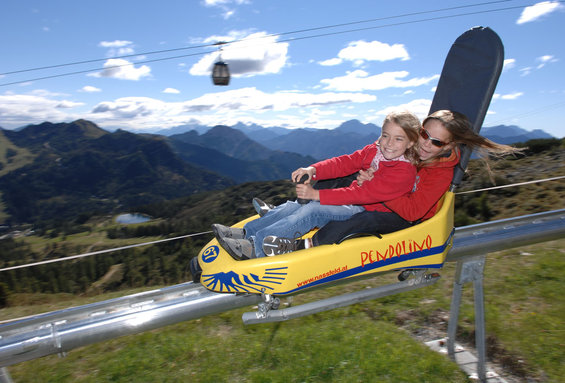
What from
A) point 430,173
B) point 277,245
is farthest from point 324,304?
point 430,173

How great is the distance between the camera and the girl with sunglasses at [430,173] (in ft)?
9.69

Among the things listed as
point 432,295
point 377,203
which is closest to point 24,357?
point 377,203

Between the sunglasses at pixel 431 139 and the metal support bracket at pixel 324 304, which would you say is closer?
the metal support bracket at pixel 324 304

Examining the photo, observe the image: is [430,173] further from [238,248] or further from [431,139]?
[238,248]

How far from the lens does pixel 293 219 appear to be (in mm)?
3092

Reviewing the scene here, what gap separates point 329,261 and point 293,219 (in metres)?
0.53

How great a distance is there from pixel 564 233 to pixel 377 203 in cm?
217

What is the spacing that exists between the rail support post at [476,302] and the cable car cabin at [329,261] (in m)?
0.65

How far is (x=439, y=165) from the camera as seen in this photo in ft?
10.2

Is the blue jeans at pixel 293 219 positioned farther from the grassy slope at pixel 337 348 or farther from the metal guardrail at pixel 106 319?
the grassy slope at pixel 337 348

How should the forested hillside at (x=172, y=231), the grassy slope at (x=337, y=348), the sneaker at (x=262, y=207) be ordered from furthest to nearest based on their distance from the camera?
the forested hillside at (x=172, y=231), the sneaker at (x=262, y=207), the grassy slope at (x=337, y=348)

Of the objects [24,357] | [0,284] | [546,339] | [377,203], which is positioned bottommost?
[0,284]

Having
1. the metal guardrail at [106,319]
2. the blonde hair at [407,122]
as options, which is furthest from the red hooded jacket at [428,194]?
the metal guardrail at [106,319]

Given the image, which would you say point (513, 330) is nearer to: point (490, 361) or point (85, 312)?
point (490, 361)
